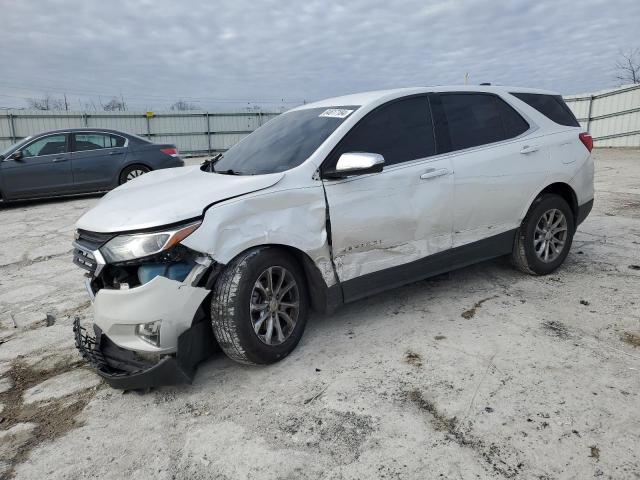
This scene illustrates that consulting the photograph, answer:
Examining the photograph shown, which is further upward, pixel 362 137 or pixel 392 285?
pixel 362 137

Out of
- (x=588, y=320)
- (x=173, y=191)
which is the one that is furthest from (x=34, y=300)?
(x=588, y=320)

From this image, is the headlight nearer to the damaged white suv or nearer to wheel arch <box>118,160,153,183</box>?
the damaged white suv

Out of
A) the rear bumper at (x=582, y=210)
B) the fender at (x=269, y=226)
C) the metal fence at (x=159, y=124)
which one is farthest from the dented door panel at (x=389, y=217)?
the metal fence at (x=159, y=124)

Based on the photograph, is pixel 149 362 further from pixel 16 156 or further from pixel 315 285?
pixel 16 156

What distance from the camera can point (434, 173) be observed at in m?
3.84

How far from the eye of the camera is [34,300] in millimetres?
4793

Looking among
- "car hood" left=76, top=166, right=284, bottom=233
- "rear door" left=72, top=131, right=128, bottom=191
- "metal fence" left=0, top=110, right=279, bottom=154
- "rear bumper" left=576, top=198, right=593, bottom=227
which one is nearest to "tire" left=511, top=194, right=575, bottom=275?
"rear bumper" left=576, top=198, right=593, bottom=227

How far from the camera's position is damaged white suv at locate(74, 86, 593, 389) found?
9.46 feet

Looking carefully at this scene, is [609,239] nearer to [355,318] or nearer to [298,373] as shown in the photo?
[355,318]

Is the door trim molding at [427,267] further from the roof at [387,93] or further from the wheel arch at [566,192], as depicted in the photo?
the roof at [387,93]

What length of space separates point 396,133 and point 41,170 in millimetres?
8873

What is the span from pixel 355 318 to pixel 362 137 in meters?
1.42

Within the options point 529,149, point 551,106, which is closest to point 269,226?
point 529,149

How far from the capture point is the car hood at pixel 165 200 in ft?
9.50
